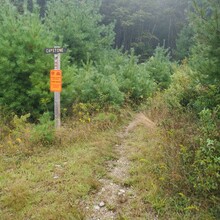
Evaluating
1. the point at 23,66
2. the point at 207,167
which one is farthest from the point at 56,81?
the point at 207,167

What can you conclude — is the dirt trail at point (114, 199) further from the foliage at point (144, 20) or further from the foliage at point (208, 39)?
the foliage at point (144, 20)

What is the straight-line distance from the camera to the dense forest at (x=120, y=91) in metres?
3.90

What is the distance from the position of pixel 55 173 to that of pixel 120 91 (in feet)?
16.5

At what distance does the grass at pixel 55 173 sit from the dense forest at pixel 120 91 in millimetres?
205

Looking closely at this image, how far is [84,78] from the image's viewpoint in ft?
28.0

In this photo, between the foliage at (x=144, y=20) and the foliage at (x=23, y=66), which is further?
the foliage at (x=144, y=20)

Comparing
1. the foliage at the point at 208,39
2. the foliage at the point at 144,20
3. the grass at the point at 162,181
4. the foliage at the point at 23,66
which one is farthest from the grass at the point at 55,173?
the foliage at the point at 144,20

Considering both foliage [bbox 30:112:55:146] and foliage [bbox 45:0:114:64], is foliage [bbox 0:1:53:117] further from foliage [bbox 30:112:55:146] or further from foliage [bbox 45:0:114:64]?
foliage [bbox 45:0:114:64]

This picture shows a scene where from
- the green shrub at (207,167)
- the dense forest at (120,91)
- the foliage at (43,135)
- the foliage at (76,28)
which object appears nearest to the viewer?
the green shrub at (207,167)

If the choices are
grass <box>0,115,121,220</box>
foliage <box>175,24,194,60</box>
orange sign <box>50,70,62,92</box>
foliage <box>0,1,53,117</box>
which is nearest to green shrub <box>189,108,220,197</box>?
grass <box>0,115,121,220</box>

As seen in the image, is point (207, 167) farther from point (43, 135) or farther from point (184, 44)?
point (184, 44)

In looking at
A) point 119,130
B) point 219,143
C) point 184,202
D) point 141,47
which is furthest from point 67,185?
point 141,47

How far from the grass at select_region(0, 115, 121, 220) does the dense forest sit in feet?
0.67

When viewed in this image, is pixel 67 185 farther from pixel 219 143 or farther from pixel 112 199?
pixel 219 143
